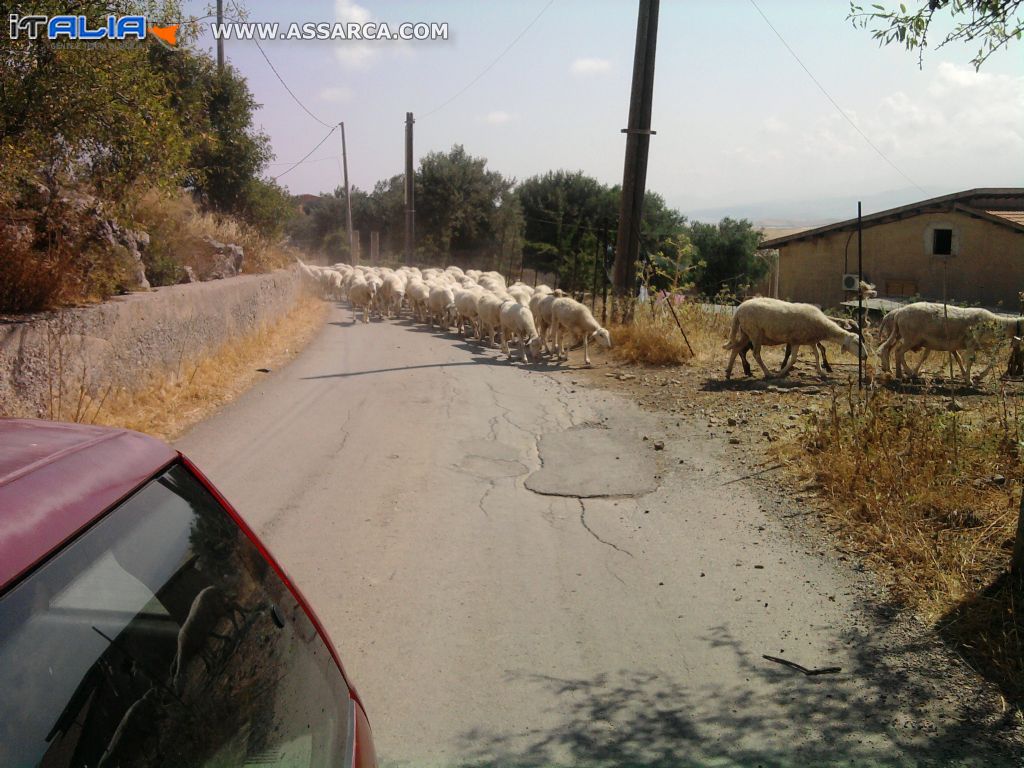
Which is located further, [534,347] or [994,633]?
[534,347]

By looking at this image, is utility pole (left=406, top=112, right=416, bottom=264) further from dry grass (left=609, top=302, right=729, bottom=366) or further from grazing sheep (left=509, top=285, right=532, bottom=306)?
dry grass (left=609, top=302, right=729, bottom=366)

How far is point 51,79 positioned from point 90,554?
837 cm

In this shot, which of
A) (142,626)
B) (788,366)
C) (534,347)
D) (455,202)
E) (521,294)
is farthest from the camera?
(455,202)

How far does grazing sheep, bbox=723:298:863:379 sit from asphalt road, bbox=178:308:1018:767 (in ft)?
12.7

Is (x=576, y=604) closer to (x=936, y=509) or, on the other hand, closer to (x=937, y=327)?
(x=936, y=509)

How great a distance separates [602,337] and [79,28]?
1037cm

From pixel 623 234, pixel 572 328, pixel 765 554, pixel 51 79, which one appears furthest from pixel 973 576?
pixel 623 234

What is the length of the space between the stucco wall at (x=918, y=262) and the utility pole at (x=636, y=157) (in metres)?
6.62

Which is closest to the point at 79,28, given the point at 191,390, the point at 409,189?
the point at 191,390

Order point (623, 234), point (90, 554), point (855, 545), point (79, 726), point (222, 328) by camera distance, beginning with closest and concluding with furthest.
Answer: point (79, 726) → point (90, 554) → point (855, 545) → point (222, 328) → point (623, 234)

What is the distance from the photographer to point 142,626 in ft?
5.39

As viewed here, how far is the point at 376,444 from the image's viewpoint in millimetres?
9320

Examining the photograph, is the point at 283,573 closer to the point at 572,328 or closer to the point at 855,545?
the point at 855,545

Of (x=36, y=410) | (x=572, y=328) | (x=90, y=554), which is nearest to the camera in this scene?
(x=90, y=554)
